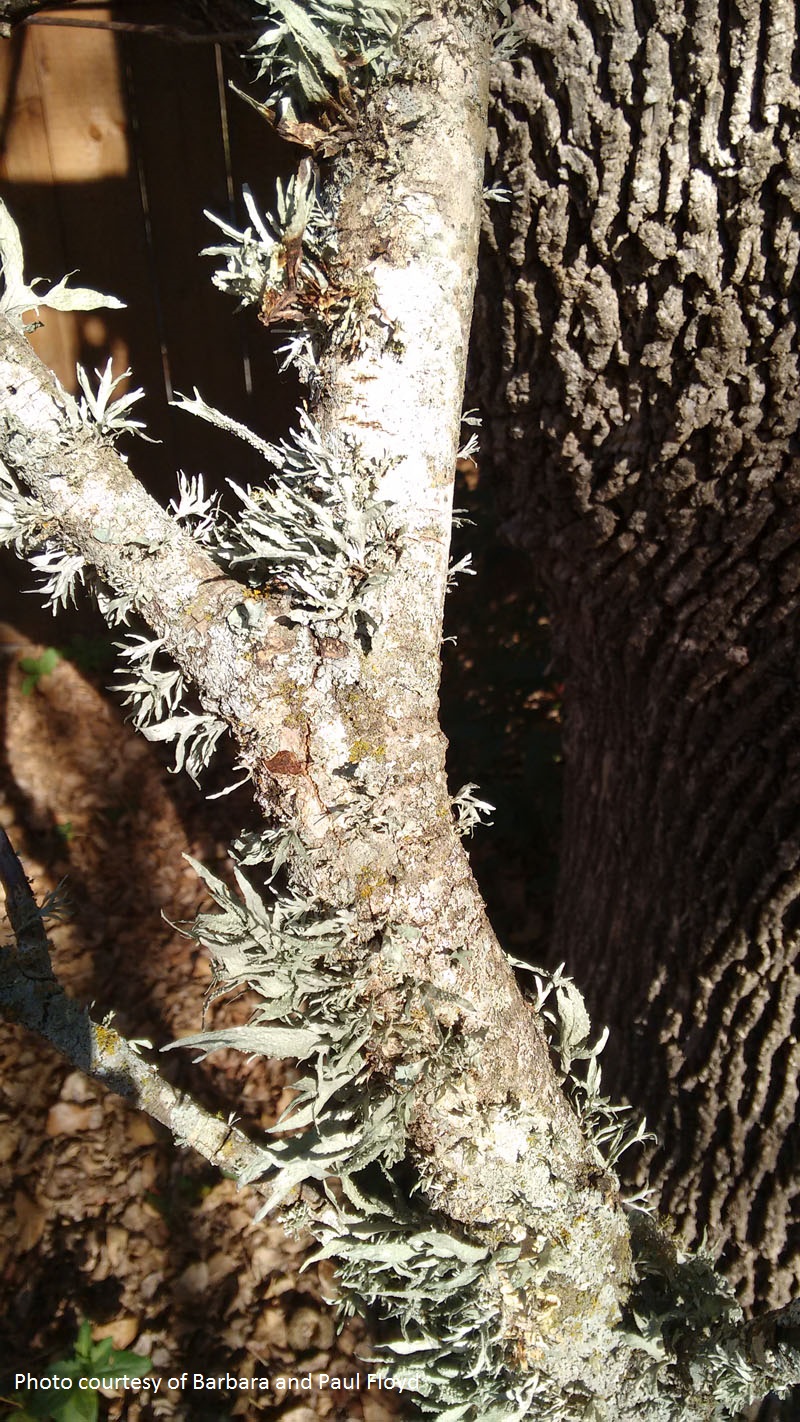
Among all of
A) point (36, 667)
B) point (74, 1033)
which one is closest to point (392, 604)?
point (74, 1033)

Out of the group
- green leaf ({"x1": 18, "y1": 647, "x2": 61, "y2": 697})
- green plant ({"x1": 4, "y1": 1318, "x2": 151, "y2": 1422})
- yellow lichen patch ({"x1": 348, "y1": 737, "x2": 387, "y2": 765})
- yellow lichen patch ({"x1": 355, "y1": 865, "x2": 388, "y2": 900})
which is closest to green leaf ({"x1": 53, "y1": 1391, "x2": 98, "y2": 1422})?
green plant ({"x1": 4, "y1": 1318, "x2": 151, "y2": 1422})

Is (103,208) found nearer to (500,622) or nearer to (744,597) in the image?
(500,622)

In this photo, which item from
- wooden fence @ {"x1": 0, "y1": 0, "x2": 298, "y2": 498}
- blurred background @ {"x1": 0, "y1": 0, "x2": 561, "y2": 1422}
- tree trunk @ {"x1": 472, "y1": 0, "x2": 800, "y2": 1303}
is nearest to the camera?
tree trunk @ {"x1": 472, "y1": 0, "x2": 800, "y2": 1303}

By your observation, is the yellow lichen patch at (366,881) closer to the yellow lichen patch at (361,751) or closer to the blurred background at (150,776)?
the yellow lichen patch at (361,751)

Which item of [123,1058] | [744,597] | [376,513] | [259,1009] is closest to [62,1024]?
[123,1058]

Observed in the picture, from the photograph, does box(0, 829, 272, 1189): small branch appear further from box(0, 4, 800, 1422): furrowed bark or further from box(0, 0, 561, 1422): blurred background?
box(0, 0, 561, 1422): blurred background
